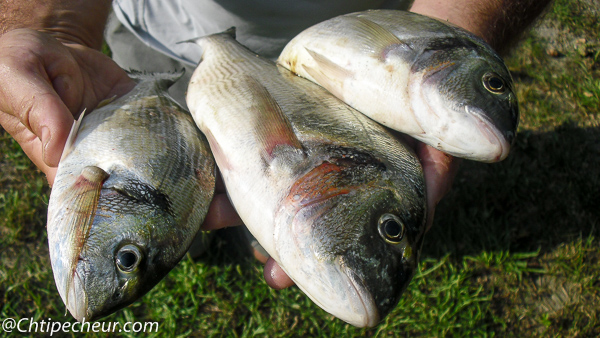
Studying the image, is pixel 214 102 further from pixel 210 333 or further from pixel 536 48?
pixel 536 48

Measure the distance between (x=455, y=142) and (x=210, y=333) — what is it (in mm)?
2295

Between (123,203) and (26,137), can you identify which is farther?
(26,137)

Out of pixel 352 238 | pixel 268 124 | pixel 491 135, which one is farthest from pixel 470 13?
pixel 352 238

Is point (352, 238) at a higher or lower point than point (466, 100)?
lower

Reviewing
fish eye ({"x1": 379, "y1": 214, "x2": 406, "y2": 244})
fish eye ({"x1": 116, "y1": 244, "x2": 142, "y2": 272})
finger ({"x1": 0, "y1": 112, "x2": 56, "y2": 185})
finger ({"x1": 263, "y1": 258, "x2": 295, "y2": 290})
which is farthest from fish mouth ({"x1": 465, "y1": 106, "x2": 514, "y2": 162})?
finger ({"x1": 0, "y1": 112, "x2": 56, "y2": 185})

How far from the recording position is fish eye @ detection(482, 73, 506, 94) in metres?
1.76

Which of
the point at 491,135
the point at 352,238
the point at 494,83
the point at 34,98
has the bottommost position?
the point at 34,98

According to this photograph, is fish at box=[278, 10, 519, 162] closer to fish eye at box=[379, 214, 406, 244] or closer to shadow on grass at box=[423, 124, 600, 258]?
fish eye at box=[379, 214, 406, 244]

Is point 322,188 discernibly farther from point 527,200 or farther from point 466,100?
point 527,200

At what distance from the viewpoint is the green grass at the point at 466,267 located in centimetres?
309

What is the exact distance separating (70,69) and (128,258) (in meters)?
1.17

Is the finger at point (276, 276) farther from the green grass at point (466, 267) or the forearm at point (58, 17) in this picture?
the forearm at point (58, 17)

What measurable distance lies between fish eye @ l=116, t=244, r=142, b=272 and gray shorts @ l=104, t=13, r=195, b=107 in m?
1.94

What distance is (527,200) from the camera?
361 cm
